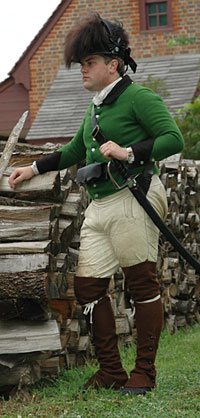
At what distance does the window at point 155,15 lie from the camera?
771 inches

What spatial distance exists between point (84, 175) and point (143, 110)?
1.67 ft

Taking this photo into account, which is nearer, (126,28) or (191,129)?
(191,129)

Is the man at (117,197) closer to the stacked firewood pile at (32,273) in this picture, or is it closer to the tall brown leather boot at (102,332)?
the tall brown leather boot at (102,332)

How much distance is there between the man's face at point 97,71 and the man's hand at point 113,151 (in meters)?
0.44

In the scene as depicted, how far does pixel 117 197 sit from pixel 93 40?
883 mm

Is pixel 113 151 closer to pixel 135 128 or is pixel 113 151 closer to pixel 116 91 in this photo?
pixel 135 128

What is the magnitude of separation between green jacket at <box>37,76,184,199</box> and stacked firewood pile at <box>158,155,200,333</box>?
308cm

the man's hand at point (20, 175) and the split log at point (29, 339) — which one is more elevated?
the man's hand at point (20, 175)

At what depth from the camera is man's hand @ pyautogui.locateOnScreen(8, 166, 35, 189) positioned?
479 centimetres

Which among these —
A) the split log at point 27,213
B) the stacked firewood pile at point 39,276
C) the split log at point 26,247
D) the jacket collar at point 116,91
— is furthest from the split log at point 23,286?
the jacket collar at point 116,91

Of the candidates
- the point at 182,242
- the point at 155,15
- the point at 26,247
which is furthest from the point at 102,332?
the point at 155,15

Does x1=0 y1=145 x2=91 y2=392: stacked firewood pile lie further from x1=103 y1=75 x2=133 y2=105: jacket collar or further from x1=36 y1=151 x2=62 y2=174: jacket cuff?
x1=103 y1=75 x2=133 y2=105: jacket collar

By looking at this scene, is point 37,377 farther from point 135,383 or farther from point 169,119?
point 169,119

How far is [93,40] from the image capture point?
4555 millimetres
